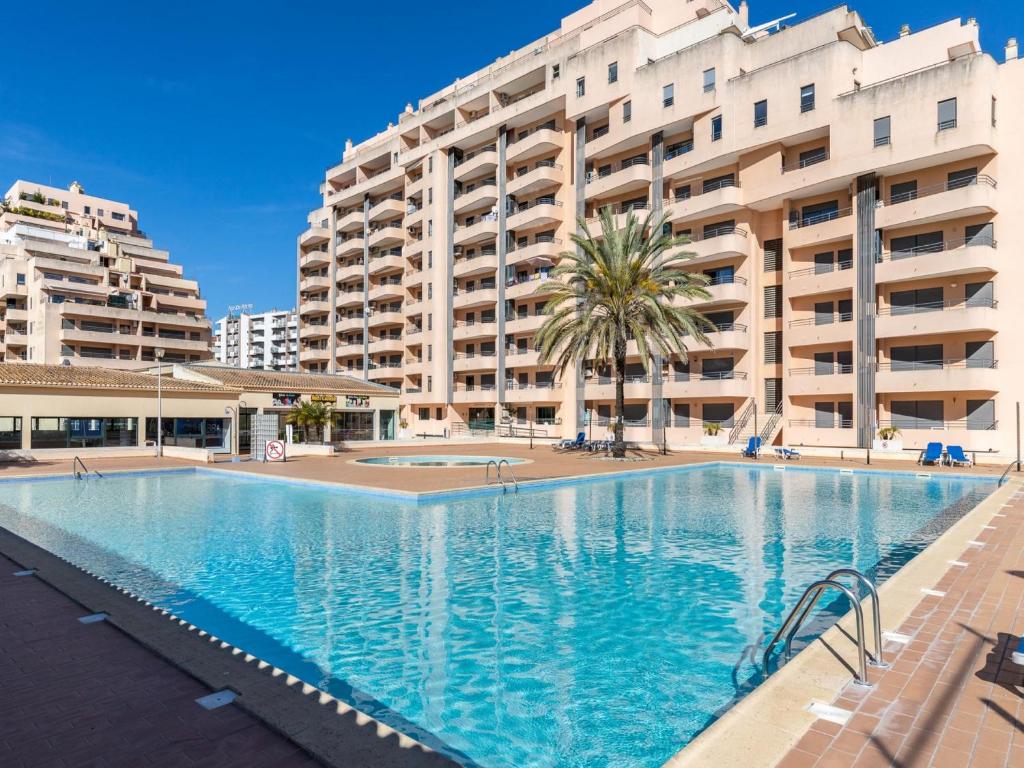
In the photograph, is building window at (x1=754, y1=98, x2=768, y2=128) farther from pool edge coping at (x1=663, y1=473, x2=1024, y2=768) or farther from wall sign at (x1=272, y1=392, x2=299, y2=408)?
pool edge coping at (x1=663, y1=473, x2=1024, y2=768)

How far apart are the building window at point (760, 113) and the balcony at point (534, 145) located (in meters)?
15.5

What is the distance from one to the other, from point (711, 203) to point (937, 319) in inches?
557

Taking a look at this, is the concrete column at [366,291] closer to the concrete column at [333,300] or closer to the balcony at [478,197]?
the concrete column at [333,300]

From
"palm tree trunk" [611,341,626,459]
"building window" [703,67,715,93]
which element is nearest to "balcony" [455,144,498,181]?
"building window" [703,67,715,93]

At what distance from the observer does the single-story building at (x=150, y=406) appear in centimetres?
3125

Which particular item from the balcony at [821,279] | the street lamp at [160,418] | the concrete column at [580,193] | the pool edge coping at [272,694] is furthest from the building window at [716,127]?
the pool edge coping at [272,694]

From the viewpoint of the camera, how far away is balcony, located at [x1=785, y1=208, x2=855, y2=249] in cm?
3544

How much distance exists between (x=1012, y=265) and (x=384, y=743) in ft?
124

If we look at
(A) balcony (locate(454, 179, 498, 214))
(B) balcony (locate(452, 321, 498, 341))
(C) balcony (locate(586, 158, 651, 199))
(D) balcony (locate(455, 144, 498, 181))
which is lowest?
(B) balcony (locate(452, 321, 498, 341))

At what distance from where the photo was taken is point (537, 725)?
563cm

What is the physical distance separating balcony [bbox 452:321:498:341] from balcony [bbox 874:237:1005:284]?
90.4 ft

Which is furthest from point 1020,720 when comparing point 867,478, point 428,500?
point 867,478

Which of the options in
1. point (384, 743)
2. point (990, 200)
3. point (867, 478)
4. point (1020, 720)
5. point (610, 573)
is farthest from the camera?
point (990, 200)

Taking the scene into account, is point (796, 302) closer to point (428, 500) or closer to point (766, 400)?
point (766, 400)
